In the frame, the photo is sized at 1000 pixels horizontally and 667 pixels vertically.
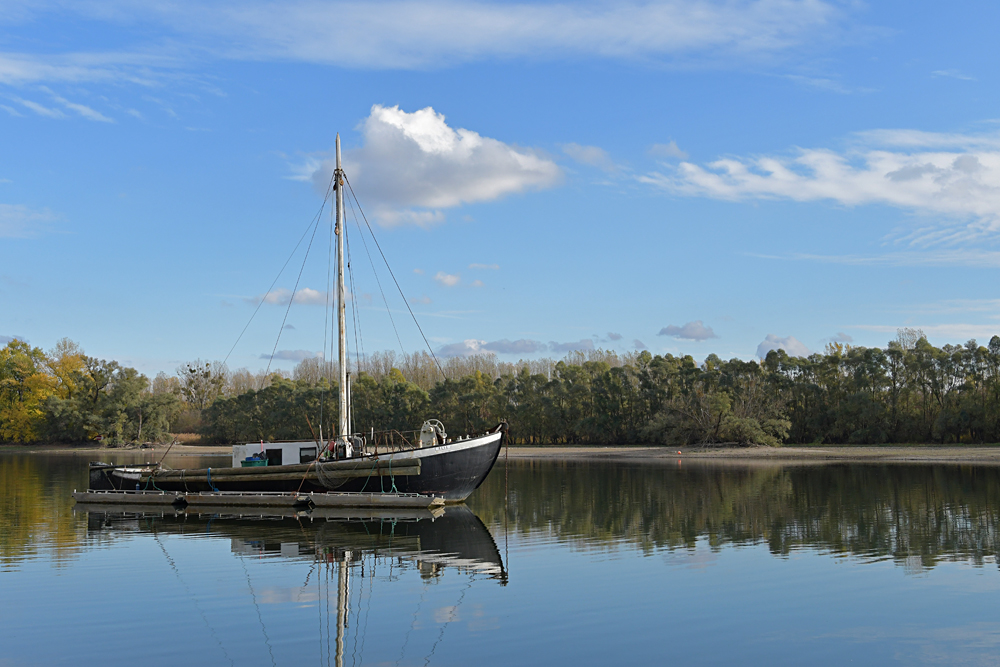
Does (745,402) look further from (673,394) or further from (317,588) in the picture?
(317,588)

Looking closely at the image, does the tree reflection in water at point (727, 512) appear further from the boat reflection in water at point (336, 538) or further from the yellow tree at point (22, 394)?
the yellow tree at point (22, 394)

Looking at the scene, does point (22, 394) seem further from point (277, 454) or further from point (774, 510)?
point (774, 510)

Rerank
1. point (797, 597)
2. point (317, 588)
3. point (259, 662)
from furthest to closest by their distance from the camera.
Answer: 1. point (317, 588)
2. point (797, 597)
3. point (259, 662)

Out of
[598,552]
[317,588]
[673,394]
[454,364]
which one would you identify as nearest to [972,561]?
[598,552]

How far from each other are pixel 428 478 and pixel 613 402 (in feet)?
171

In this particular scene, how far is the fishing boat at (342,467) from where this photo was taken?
1101 inches

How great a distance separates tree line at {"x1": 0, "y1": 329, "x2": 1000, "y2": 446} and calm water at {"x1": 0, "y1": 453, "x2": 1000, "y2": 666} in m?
34.7

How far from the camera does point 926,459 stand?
53.0 meters

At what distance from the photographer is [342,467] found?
28281 mm

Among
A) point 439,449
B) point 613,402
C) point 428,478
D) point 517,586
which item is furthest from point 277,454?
point 613,402

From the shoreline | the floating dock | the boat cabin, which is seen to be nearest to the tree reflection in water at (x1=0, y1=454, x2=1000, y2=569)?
the floating dock

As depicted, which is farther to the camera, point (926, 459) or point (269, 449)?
point (926, 459)

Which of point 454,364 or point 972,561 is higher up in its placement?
point 454,364

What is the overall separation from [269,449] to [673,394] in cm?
5009
